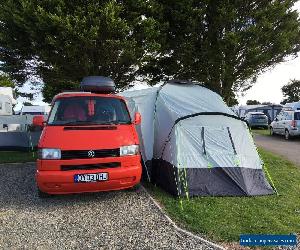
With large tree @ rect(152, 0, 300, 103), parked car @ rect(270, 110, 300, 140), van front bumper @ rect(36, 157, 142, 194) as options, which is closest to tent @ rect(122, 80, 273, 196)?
van front bumper @ rect(36, 157, 142, 194)

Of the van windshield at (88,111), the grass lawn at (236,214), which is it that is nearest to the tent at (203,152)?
the grass lawn at (236,214)

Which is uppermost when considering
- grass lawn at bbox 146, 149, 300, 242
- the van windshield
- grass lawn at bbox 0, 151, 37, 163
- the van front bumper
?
the van windshield

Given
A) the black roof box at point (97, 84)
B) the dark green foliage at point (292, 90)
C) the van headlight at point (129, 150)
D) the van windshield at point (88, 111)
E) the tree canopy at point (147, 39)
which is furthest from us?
the dark green foliage at point (292, 90)

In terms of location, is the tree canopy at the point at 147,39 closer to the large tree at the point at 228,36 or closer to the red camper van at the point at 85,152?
the large tree at the point at 228,36

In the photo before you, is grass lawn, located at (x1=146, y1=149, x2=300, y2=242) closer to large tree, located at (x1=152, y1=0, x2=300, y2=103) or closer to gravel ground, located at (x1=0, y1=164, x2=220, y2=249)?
gravel ground, located at (x1=0, y1=164, x2=220, y2=249)

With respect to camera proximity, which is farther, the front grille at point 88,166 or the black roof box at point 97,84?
the black roof box at point 97,84

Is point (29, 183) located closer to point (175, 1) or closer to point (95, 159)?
point (95, 159)

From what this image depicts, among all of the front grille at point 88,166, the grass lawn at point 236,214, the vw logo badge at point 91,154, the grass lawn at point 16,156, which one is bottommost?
the grass lawn at point 236,214

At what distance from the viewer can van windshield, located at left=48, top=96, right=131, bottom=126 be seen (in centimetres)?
725

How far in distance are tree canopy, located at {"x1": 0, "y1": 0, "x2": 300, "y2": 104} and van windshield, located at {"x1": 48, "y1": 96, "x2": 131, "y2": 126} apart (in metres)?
5.41

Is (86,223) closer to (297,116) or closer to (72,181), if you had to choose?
(72,181)

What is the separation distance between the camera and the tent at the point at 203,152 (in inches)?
289

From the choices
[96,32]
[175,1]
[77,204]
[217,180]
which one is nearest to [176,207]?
[217,180]

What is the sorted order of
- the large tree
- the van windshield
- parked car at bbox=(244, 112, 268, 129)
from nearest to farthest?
the van windshield, the large tree, parked car at bbox=(244, 112, 268, 129)
